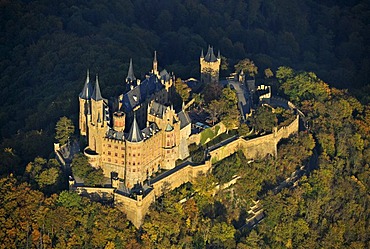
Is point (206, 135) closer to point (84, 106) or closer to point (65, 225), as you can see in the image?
point (84, 106)

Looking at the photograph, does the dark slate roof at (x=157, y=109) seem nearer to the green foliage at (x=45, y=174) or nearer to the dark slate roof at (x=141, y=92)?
the dark slate roof at (x=141, y=92)

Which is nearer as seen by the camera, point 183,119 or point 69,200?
point 69,200

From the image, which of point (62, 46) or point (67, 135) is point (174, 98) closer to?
point (67, 135)

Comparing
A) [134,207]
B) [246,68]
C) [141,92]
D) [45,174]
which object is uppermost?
[141,92]

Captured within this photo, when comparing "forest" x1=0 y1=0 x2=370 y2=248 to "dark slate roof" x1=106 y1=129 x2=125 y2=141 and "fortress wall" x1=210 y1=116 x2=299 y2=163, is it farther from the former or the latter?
"dark slate roof" x1=106 y1=129 x2=125 y2=141

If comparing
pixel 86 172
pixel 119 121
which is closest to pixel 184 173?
pixel 119 121
